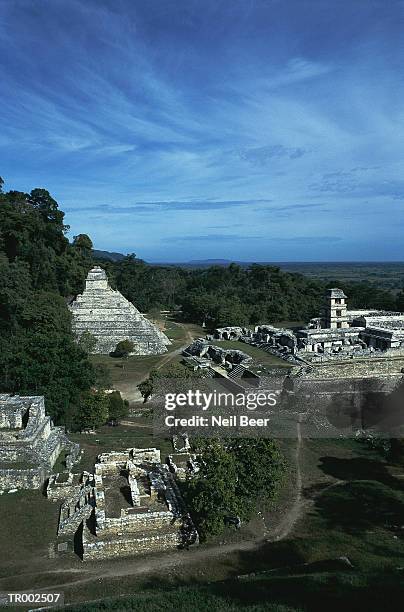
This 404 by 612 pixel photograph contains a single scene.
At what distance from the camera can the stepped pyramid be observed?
40.3 m

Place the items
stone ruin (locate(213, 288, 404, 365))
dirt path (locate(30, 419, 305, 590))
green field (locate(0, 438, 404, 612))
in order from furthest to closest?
stone ruin (locate(213, 288, 404, 365)) → dirt path (locate(30, 419, 305, 590)) → green field (locate(0, 438, 404, 612))

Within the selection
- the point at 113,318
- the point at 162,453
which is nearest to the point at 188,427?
the point at 162,453

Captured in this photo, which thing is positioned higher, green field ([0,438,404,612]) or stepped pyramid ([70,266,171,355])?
stepped pyramid ([70,266,171,355])

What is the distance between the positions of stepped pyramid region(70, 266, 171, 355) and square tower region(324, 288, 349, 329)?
16480mm

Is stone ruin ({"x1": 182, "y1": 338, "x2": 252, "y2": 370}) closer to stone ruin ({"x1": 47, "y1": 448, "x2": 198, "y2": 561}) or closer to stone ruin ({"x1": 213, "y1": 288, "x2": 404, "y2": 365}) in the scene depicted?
stone ruin ({"x1": 213, "y1": 288, "x2": 404, "y2": 365})

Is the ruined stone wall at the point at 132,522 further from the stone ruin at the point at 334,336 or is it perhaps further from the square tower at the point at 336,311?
the square tower at the point at 336,311

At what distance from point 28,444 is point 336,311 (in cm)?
3669

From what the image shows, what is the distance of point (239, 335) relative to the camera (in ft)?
158

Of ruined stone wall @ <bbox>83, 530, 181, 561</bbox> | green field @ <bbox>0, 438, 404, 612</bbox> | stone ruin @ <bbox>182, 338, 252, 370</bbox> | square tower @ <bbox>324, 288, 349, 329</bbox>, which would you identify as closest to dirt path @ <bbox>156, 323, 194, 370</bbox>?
stone ruin @ <bbox>182, 338, 252, 370</bbox>

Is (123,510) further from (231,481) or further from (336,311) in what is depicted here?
(336,311)

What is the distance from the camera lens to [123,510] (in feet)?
44.8

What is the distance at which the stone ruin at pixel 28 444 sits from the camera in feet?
52.2

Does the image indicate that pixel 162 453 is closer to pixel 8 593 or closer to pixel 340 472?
pixel 340 472

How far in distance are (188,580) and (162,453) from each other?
25.1 ft
